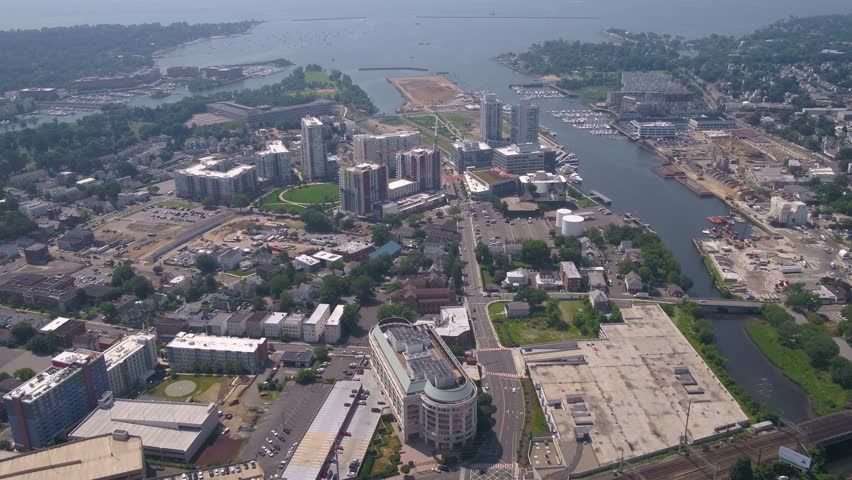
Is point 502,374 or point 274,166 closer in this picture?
point 502,374

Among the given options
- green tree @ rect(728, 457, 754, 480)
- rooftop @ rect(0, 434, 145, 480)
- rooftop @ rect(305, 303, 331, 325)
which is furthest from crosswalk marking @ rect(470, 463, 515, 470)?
rooftop @ rect(305, 303, 331, 325)

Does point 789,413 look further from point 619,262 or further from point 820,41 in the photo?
point 820,41

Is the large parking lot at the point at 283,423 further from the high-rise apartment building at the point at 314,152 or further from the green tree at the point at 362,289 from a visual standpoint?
the high-rise apartment building at the point at 314,152

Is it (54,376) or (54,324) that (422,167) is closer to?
(54,324)

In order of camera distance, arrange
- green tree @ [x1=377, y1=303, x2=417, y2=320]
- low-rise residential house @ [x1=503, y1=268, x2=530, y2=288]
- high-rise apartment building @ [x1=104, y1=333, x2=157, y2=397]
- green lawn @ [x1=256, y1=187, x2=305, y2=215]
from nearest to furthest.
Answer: high-rise apartment building @ [x1=104, y1=333, x2=157, y2=397], green tree @ [x1=377, y1=303, x2=417, y2=320], low-rise residential house @ [x1=503, y1=268, x2=530, y2=288], green lawn @ [x1=256, y1=187, x2=305, y2=215]

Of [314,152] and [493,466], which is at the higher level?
[314,152]

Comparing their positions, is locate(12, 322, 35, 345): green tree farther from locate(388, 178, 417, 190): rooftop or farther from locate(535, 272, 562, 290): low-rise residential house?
locate(388, 178, 417, 190): rooftop

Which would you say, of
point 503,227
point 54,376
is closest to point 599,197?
point 503,227

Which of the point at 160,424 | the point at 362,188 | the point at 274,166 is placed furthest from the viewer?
the point at 274,166
